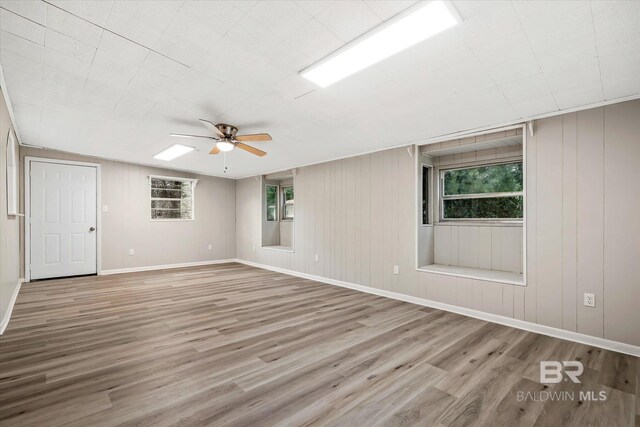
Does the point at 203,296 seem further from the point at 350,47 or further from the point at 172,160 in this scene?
the point at 350,47

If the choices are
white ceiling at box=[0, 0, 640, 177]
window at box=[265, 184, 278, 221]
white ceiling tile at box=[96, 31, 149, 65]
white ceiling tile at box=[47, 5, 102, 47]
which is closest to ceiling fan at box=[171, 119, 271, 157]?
white ceiling at box=[0, 0, 640, 177]

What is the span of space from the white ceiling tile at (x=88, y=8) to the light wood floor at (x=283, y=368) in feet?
7.88

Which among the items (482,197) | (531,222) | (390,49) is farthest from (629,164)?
(390,49)

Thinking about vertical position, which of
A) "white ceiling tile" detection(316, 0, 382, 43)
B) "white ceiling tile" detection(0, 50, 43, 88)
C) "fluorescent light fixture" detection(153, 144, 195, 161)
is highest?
"white ceiling tile" detection(0, 50, 43, 88)

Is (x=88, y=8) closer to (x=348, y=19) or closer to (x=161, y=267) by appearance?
(x=348, y=19)

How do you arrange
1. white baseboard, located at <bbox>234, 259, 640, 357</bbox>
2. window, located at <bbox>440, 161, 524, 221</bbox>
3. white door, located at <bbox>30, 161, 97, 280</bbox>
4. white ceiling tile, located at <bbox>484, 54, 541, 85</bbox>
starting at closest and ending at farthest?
white ceiling tile, located at <bbox>484, 54, 541, 85</bbox>
white baseboard, located at <bbox>234, 259, 640, 357</bbox>
window, located at <bbox>440, 161, 524, 221</bbox>
white door, located at <bbox>30, 161, 97, 280</bbox>

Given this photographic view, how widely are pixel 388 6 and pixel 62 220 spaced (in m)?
A: 6.86

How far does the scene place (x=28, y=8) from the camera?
5.81 ft

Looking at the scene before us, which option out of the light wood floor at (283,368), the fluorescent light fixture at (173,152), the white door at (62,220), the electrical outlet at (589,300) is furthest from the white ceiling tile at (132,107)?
the electrical outlet at (589,300)

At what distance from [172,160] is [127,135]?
1.78 metres

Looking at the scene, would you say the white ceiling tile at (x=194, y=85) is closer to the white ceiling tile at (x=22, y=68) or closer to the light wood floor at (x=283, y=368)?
the white ceiling tile at (x=22, y=68)

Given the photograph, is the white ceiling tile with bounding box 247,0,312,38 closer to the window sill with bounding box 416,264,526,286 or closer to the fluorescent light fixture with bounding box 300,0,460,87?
the fluorescent light fixture with bounding box 300,0,460,87

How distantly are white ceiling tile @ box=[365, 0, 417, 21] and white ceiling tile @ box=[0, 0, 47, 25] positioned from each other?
6.28 ft

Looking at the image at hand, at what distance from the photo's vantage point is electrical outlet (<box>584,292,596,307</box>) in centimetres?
290
